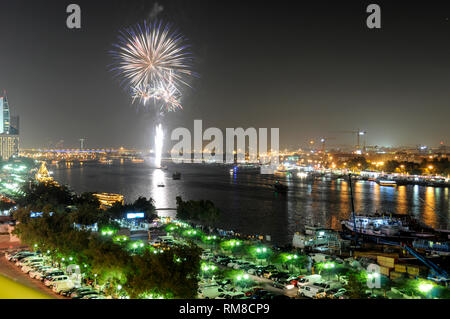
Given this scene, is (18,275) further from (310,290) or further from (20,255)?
(310,290)

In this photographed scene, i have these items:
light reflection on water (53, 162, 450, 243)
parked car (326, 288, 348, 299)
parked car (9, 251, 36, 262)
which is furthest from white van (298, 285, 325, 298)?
light reflection on water (53, 162, 450, 243)

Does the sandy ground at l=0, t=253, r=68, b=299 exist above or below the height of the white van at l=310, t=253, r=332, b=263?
above

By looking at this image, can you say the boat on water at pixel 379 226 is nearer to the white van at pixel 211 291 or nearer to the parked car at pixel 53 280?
the white van at pixel 211 291

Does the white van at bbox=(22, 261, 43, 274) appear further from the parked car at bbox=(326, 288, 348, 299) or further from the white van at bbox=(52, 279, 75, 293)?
the parked car at bbox=(326, 288, 348, 299)

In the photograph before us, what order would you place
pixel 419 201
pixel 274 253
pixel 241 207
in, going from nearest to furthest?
pixel 274 253
pixel 241 207
pixel 419 201
